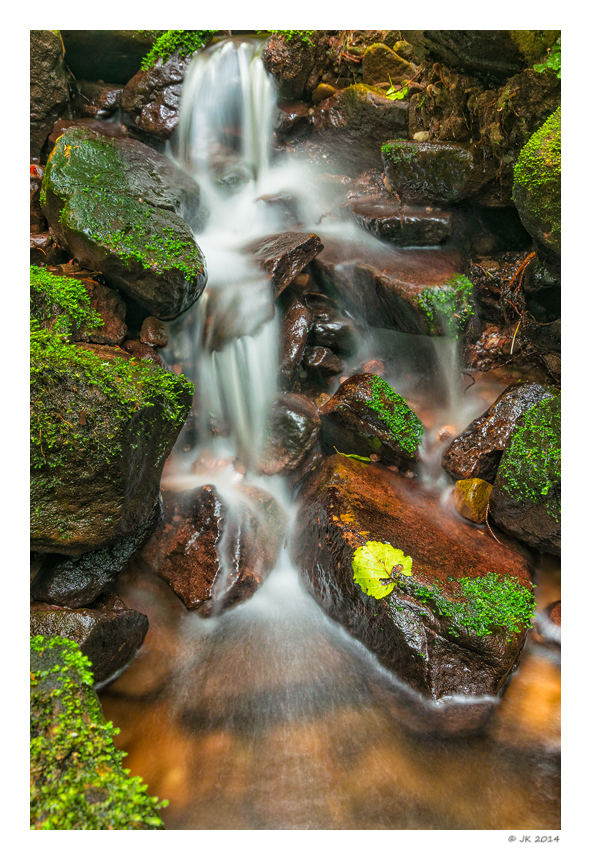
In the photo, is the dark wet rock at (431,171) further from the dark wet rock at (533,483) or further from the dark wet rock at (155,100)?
the dark wet rock at (155,100)

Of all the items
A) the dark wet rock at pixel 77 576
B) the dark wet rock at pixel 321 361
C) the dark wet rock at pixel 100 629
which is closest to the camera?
the dark wet rock at pixel 100 629

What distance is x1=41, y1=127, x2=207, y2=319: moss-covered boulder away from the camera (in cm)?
402

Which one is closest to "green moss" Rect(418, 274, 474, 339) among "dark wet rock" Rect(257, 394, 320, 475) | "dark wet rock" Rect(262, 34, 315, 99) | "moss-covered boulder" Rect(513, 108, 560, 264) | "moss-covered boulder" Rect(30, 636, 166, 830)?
"moss-covered boulder" Rect(513, 108, 560, 264)

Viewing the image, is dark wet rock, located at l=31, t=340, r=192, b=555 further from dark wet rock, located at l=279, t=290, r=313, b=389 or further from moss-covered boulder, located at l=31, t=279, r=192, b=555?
dark wet rock, located at l=279, t=290, r=313, b=389

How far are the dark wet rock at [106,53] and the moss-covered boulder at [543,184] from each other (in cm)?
553

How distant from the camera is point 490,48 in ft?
13.0

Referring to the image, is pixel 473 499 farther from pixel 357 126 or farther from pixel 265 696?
pixel 357 126

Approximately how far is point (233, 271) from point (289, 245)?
671 mm

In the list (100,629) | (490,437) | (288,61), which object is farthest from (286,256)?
(100,629)

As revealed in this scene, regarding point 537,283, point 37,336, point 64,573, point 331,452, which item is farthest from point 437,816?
point 537,283

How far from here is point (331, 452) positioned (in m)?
4.80

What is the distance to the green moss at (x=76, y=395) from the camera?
2.83 meters

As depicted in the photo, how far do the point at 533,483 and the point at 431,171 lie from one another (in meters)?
3.56

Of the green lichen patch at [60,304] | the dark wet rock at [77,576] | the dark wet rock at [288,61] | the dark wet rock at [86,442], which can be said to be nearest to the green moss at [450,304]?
the dark wet rock at [86,442]
